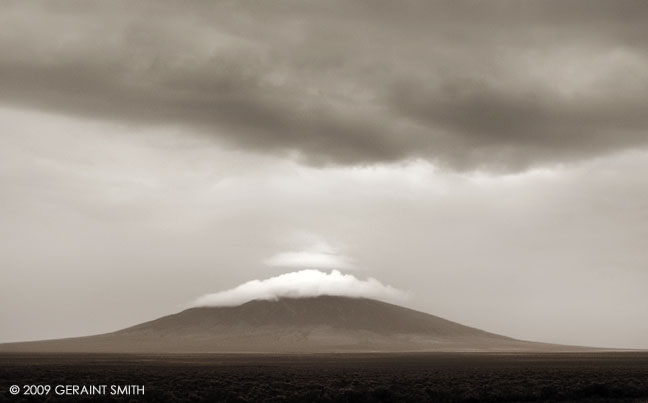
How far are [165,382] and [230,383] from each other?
4.23m

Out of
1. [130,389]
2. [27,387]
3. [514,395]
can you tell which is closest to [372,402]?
[514,395]

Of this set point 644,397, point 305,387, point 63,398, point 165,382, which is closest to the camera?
point 63,398

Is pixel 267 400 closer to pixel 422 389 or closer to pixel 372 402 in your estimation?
pixel 372 402

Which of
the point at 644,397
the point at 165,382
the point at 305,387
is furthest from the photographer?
the point at 165,382

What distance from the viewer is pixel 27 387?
124 ft

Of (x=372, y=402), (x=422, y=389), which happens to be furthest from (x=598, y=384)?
(x=372, y=402)

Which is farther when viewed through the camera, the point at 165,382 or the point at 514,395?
the point at 165,382

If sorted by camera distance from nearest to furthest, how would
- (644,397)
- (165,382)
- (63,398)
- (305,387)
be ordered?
1. (63,398)
2. (644,397)
3. (305,387)
4. (165,382)

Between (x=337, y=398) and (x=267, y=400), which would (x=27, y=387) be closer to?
(x=267, y=400)

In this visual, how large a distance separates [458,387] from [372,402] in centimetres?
816

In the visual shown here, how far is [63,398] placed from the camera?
33.4 m

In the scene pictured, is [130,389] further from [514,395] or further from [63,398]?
[514,395]

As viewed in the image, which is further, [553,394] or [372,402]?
[553,394]

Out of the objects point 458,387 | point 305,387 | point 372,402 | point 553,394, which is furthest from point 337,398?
point 553,394
